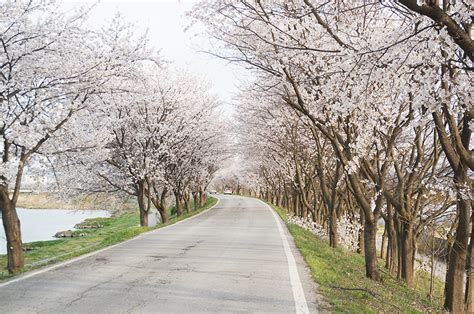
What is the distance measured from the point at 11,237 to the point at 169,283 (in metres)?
4.68

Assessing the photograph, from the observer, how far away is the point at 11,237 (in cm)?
993

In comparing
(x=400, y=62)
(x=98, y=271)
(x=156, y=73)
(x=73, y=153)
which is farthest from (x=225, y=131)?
(x=400, y=62)

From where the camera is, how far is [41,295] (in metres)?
6.51

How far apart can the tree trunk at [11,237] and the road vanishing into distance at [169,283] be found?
1.35m

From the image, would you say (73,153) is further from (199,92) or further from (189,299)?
(199,92)

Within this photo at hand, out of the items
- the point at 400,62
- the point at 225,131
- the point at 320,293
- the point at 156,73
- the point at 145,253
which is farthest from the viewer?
the point at 225,131

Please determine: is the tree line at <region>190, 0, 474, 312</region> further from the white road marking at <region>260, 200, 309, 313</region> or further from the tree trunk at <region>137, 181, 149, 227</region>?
the tree trunk at <region>137, 181, 149, 227</region>

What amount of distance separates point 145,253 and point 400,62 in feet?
25.8

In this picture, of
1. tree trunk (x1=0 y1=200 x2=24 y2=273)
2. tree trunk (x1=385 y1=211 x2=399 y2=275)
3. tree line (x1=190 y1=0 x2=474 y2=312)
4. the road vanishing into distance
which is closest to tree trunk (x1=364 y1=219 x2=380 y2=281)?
tree line (x1=190 y1=0 x2=474 y2=312)

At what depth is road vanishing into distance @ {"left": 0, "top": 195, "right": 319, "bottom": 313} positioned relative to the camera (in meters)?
6.01

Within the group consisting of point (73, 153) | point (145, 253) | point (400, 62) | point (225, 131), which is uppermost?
point (225, 131)

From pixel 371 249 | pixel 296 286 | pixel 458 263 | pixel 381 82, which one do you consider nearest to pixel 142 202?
pixel 371 249

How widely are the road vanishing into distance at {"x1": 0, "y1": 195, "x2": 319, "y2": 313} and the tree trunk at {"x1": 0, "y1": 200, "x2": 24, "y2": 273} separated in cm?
135

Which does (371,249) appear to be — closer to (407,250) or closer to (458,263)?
(458,263)
